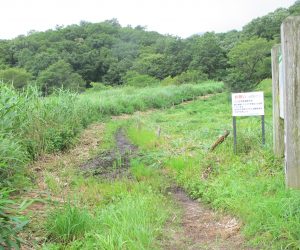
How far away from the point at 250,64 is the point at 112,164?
2181 centimetres

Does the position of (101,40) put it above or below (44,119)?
above

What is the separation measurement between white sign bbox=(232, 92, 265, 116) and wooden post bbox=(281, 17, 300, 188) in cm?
298

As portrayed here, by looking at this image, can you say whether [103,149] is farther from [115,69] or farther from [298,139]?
[115,69]

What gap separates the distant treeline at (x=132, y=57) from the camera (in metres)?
26.6

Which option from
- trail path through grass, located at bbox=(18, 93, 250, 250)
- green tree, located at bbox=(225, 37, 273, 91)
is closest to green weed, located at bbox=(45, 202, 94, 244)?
trail path through grass, located at bbox=(18, 93, 250, 250)

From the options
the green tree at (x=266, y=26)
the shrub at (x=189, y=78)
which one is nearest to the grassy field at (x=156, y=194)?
the shrub at (x=189, y=78)

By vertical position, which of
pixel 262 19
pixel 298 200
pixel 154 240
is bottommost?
pixel 154 240

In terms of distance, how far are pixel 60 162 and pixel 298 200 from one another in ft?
14.9

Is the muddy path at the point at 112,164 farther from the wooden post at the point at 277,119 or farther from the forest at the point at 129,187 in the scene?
the wooden post at the point at 277,119

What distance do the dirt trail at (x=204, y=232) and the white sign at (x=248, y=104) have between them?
7.44 feet

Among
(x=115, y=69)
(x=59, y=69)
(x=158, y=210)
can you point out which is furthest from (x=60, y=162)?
(x=115, y=69)

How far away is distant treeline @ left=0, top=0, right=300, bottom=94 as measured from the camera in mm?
→ 26578

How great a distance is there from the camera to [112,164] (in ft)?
21.9

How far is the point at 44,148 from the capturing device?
700 cm
